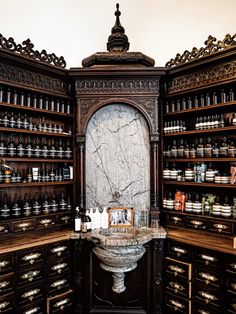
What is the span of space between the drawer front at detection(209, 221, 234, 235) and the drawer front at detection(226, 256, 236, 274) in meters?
0.36

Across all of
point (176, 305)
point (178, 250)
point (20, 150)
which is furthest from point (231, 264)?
point (20, 150)

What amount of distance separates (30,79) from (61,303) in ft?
7.74

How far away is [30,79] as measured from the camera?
2939mm

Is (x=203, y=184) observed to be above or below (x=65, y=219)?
above

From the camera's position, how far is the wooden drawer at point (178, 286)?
2689 millimetres

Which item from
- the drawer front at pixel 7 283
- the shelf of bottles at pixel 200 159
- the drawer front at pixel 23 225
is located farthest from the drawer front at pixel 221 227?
the drawer front at pixel 7 283

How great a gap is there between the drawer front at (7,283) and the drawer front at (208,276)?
1.69m

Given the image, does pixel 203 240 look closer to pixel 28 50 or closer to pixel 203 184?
pixel 203 184

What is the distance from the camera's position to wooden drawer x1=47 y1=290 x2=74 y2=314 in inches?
108

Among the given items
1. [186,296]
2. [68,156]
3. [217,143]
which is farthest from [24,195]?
[217,143]

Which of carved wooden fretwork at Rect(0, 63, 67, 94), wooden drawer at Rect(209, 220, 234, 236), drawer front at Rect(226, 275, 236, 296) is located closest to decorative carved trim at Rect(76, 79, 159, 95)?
carved wooden fretwork at Rect(0, 63, 67, 94)

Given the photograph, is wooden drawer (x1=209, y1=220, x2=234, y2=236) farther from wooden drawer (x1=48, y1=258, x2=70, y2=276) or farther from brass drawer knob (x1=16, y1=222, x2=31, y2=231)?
brass drawer knob (x1=16, y1=222, x2=31, y2=231)

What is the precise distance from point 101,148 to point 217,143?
4.26 ft

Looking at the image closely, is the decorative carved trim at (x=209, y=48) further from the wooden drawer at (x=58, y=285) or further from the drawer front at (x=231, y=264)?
the wooden drawer at (x=58, y=285)
